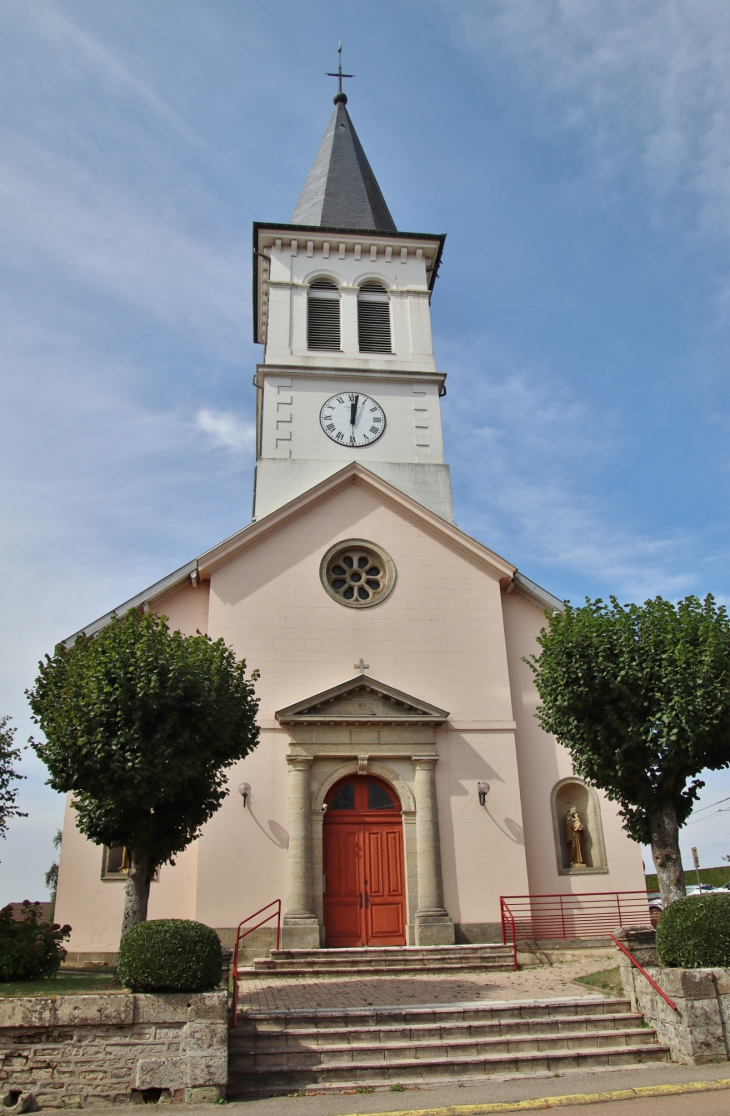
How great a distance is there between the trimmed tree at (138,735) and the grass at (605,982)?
5.81 m

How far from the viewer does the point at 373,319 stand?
23453 mm

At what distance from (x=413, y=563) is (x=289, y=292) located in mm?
9001

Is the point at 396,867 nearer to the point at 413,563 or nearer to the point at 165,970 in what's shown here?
the point at 413,563

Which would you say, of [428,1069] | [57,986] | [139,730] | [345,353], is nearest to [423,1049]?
[428,1069]

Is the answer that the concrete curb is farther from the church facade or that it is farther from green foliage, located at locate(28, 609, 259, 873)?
the church facade

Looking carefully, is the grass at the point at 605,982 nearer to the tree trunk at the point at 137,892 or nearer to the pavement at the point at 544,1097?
A: the pavement at the point at 544,1097

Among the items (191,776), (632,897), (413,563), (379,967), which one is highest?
(413,563)

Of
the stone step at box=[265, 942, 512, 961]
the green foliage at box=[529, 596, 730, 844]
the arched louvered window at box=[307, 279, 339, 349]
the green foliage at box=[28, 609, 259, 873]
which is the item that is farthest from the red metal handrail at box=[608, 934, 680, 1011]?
the arched louvered window at box=[307, 279, 339, 349]

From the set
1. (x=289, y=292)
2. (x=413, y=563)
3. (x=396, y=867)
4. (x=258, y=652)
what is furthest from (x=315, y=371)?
(x=396, y=867)

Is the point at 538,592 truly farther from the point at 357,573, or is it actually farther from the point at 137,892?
the point at 137,892

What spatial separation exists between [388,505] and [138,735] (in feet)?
31.5

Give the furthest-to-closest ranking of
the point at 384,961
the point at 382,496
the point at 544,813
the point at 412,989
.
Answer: the point at 382,496, the point at 544,813, the point at 384,961, the point at 412,989

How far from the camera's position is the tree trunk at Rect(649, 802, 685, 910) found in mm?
12110

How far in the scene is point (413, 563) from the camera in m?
18.7
